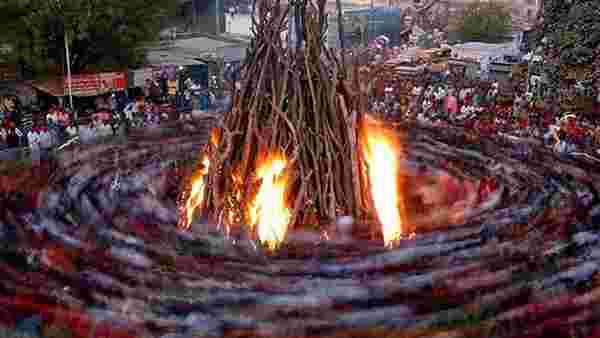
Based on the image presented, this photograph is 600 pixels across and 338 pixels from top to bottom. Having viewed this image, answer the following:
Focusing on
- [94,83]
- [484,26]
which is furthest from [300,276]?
[484,26]

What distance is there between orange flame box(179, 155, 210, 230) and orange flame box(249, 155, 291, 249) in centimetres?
119

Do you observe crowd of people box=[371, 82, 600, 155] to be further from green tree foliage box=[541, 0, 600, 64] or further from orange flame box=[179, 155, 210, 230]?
orange flame box=[179, 155, 210, 230]

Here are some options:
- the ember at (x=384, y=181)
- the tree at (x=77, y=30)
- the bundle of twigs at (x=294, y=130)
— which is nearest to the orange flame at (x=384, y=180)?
the ember at (x=384, y=181)

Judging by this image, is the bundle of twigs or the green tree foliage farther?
the green tree foliage

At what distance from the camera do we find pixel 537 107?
25500 mm

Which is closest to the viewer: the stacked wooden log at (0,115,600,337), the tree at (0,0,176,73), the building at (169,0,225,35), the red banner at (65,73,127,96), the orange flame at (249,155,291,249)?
the stacked wooden log at (0,115,600,337)

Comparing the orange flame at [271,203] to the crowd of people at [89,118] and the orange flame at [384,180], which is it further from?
the crowd of people at [89,118]

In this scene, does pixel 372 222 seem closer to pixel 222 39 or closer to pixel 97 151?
pixel 97 151

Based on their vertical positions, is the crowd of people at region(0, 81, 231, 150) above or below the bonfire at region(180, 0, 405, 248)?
below

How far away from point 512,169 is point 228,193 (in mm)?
5986

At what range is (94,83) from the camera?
2700 centimetres

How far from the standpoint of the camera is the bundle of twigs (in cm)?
1095

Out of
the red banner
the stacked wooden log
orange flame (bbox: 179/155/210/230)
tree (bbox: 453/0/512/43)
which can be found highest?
tree (bbox: 453/0/512/43)

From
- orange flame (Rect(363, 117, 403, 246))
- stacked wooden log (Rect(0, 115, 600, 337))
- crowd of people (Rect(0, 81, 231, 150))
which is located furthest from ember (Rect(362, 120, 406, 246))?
crowd of people (Rect(0, 81, 231, 150))
